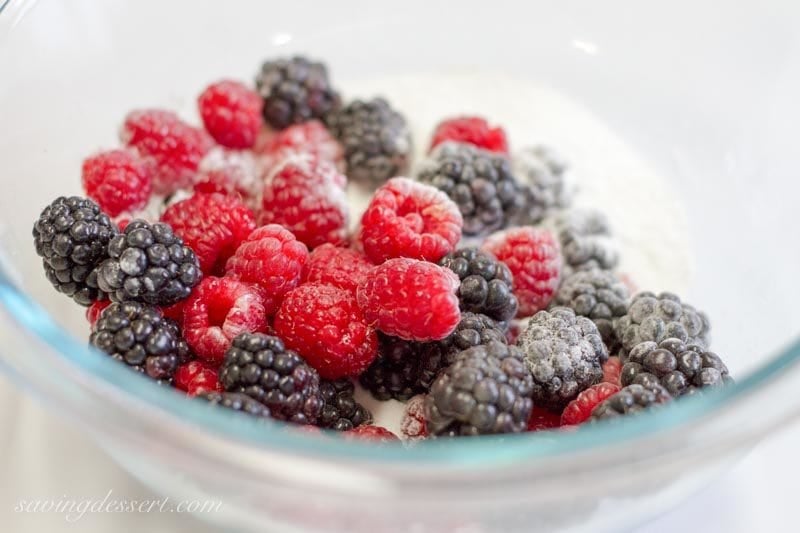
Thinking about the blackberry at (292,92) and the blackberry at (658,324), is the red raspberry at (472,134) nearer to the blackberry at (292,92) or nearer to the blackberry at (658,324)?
the blackberry at (292,92)

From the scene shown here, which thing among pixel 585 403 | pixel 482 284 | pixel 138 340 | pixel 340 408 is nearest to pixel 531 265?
pixel 482 284

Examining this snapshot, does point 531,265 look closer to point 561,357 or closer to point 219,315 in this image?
point 561,357

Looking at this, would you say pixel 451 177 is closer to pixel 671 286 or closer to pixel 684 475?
pixel 671 286

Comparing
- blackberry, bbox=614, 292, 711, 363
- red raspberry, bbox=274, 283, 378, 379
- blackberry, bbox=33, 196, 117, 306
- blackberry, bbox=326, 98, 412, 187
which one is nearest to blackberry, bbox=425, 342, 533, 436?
red raspberry, bbox=274, 283, 378, 379

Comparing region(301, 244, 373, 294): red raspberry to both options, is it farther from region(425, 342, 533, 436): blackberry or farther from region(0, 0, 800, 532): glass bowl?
region(0, 0, 800, 532): glass bowl

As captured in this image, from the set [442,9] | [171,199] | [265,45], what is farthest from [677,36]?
[171,199]

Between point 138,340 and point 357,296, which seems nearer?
point 138,340
